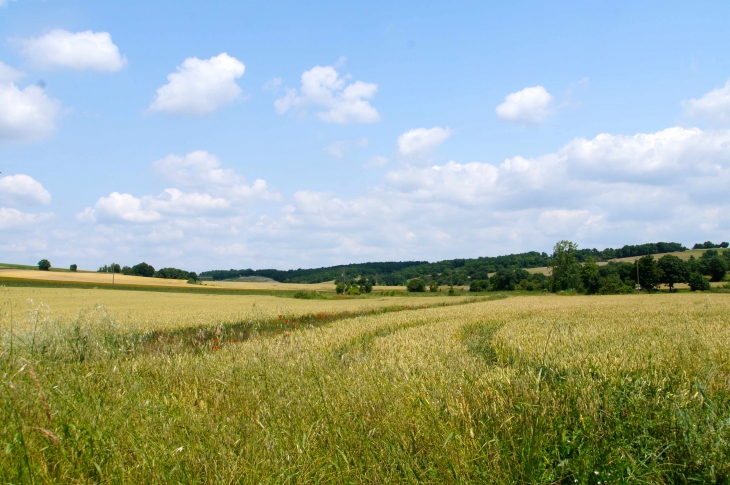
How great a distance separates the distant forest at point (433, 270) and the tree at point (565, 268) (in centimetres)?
2889

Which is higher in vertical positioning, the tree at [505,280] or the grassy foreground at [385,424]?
the grassy foreground at [385,424]

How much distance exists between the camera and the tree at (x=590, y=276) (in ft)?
293

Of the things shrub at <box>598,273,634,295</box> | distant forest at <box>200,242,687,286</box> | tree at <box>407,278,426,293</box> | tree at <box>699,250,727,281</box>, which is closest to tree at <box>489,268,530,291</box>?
distant forest at <box>200,242,687,286</box>

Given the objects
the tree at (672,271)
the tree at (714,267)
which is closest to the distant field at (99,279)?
the tree at (672,271)

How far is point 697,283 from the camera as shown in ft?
278

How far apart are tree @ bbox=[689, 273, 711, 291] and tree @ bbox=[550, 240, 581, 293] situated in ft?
65.5

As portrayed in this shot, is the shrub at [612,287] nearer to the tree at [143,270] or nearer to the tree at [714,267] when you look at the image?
the tree at [714,267]

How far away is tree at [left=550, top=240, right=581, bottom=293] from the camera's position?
9894 cm

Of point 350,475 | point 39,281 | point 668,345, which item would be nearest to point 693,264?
point 668,345

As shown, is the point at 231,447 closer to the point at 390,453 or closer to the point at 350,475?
the point at 350,475

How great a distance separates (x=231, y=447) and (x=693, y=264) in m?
119

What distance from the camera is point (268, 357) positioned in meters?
7.20

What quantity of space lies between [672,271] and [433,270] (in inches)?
3252

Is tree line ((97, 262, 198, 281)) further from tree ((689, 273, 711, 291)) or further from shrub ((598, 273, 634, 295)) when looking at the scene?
tree ((689, 273, 711, 291))
